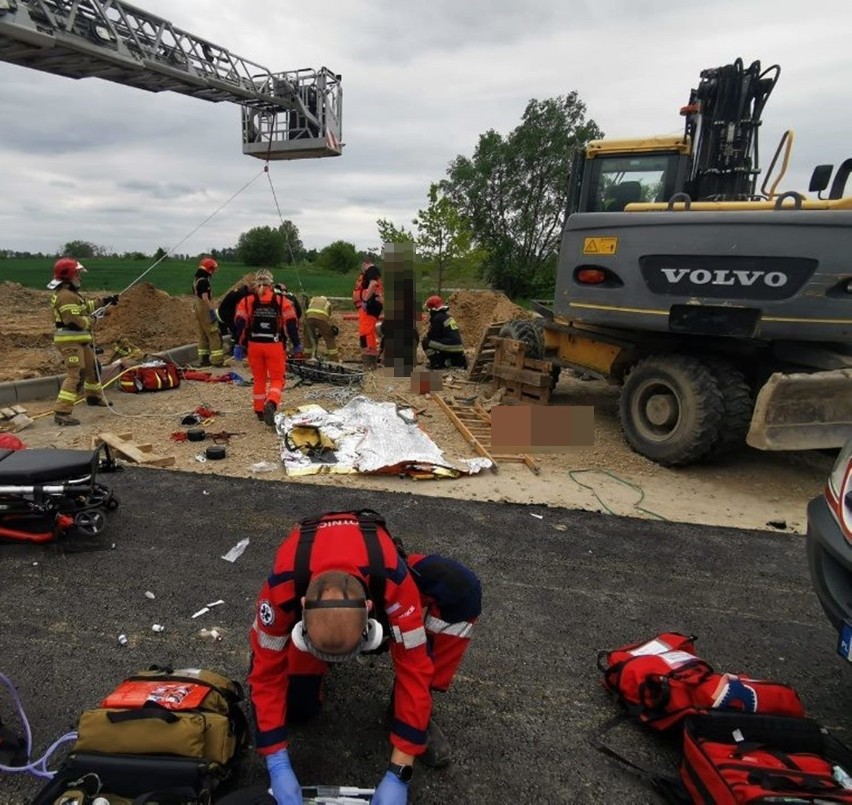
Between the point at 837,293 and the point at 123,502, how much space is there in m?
6.02

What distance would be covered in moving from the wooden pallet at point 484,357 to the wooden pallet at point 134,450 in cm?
498

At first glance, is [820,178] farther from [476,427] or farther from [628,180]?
[476,427]

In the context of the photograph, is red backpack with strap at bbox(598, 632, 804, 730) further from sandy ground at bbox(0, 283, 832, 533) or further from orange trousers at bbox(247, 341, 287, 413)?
orange trousers at bbox(247, 341, 287, 413)

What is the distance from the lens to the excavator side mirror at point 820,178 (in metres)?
4.64

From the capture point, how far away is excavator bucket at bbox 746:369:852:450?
4.44 m

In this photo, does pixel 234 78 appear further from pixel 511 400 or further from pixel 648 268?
pixel 648 268

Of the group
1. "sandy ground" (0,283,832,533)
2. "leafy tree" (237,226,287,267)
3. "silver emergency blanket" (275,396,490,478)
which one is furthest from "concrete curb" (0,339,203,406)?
"leafy tree" (237,226,287,267)

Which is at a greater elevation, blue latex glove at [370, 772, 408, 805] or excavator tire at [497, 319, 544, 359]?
excavator tire at [497, 319, 544, 359]

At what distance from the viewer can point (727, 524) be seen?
4480 mm

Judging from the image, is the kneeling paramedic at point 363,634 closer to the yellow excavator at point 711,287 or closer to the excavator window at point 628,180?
the yellow excavator at point 711,287

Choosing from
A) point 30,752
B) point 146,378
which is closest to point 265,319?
point 146,378

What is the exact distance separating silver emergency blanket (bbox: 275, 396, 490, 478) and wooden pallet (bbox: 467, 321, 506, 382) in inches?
97.0

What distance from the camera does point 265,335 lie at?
21.1 feet

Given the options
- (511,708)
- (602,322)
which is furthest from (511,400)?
(511,708)
